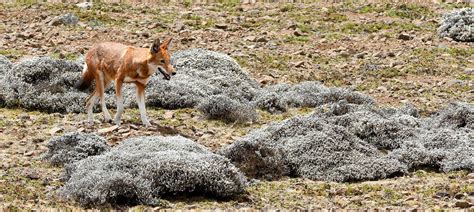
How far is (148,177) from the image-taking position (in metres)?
10.3

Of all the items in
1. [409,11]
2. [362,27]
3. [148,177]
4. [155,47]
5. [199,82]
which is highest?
[155,47]

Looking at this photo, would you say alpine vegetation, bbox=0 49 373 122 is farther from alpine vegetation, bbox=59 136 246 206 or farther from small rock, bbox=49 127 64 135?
alpine vegetation, bbox=59 136 246 206

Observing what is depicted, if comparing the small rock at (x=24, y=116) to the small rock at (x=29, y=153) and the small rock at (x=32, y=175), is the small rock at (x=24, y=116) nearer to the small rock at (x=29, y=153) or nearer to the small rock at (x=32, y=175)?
the small rock at (x=29, y=153)

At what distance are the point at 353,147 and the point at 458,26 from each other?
34.0 feet

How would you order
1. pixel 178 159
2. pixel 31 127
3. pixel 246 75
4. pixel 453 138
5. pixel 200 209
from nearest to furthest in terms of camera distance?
pixel 200 209 < pixel 178 159 < pixel 453 138 < pixel 31 127 < pixel 246 75

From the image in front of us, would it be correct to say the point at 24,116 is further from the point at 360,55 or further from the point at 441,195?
the point at 360,55

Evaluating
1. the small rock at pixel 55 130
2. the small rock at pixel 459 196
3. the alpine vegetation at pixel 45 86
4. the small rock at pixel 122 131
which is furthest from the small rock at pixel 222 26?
the small rock at pixel 459 196

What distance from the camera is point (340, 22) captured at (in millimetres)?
23188

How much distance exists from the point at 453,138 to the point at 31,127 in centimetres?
627

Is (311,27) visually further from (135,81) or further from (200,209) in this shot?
(200,209)

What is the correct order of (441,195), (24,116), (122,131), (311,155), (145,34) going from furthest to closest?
(145,34) < (24,116) < (122,131) < (311,155) < (441,195)

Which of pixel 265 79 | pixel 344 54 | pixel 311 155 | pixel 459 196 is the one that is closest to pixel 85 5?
pixel 344 54

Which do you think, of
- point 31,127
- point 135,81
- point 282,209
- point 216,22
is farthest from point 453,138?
point 216,22

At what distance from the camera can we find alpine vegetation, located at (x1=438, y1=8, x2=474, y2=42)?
848 inches
